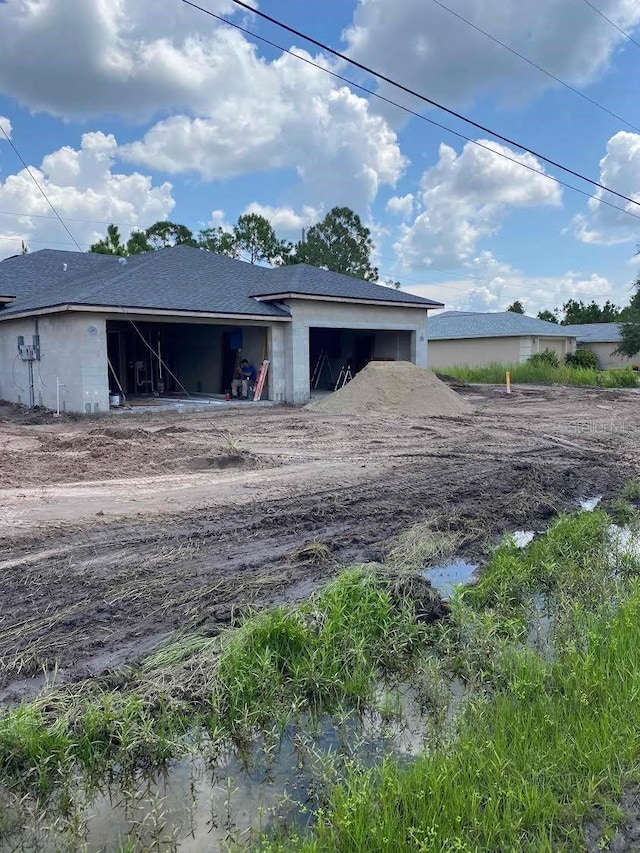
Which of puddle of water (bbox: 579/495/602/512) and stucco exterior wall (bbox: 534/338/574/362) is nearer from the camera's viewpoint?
puddle of water (bbox: 579/495/602/512)

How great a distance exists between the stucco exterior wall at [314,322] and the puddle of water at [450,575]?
16.1 metres

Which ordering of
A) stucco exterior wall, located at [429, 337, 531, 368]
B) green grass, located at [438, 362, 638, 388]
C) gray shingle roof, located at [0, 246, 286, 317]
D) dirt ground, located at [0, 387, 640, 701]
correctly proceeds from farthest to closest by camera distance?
stucco exterior wall, located at [429, 337, 531, 368] < green grass, located at [438, 362, 638, 388] < gray shingle roof, located at [0, 246, 286, 317] < dirt ground, located at [0, 387, 640, 701]

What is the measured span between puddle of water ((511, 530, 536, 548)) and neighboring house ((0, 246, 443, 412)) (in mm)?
13498

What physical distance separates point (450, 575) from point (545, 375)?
28814 mm

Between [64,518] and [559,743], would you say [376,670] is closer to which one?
[559,743]

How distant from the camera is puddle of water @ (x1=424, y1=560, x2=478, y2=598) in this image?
245 inches

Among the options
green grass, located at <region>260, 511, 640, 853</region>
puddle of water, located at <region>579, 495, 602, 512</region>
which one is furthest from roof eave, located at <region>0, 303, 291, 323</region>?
green grass, located at <region>260, 511, 640, 853</region>

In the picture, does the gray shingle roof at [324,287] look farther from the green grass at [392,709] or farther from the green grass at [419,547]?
the green grass at [392,709]

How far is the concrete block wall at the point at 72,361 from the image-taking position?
59.2 feet

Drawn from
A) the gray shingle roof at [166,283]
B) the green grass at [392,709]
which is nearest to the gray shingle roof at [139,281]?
the gray shingle roof at [166,283]

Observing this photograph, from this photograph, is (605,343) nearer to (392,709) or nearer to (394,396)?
(394,396)

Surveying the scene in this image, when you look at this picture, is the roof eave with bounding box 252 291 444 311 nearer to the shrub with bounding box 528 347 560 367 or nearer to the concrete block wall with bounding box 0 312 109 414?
the concrete block wall with bounding box 0 312 109 414

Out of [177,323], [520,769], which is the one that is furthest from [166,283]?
[520,769]

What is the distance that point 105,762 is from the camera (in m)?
3.63
